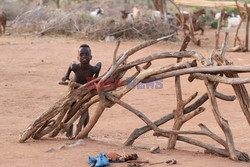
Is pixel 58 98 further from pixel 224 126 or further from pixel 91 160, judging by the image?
pixel 224 126

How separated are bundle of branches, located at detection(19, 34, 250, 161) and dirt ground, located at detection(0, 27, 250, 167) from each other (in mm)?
138

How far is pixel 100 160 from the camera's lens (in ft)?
13.8

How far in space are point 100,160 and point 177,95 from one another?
1.12 metres

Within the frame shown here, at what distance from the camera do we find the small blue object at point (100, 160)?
4187 millimetres

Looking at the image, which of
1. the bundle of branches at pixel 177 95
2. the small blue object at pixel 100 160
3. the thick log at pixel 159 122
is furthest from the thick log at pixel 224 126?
the small blue object at pixel 100 160

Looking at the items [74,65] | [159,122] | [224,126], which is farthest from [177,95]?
[74,65]

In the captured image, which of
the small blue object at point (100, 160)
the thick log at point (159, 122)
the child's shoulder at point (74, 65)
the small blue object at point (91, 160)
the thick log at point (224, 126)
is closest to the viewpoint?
the small blue object at point (100, 160)

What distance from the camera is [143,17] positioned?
17906 mm

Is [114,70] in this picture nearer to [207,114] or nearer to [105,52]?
[207,114]

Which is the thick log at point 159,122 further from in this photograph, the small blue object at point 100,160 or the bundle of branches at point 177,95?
the small blue object at point 100,160

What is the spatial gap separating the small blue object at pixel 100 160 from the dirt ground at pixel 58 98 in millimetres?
90

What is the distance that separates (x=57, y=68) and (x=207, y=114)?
454 centimetres

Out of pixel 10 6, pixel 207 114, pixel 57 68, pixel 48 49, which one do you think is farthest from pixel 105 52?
pixel 10 6

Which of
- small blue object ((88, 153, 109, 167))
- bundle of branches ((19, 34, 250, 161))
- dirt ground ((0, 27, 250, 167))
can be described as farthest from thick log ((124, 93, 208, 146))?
small blue object ((88, 153, 109, 167))
